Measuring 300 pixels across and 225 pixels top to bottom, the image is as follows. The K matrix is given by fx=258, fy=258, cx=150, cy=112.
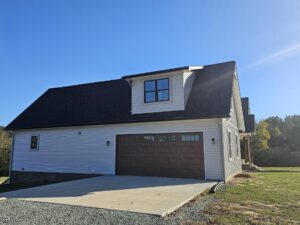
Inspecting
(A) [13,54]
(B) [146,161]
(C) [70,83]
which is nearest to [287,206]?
(B) [146,161]

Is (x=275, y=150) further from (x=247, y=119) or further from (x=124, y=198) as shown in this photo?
(x=124, y=198)

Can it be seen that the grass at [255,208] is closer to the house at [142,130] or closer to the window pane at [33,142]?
the house at [142,130]

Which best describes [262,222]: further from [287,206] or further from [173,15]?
[173,15]

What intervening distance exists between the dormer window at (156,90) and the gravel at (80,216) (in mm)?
7833

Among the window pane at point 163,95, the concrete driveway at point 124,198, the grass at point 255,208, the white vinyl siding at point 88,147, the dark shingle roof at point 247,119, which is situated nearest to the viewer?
the grass at point 255,208

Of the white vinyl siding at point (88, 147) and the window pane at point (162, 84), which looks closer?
the white vinyl siding at point (88, 147)

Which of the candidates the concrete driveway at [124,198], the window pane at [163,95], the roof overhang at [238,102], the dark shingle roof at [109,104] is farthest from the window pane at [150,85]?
the concrete driveway at [124,198]

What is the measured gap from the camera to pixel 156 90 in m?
14.1

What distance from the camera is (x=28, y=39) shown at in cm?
1383

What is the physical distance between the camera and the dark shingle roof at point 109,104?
42.8ft

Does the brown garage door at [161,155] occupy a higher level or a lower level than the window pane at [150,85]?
lower

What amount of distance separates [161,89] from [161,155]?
11.6ft

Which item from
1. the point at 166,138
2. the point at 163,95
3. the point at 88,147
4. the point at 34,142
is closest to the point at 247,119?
the point at 163,95

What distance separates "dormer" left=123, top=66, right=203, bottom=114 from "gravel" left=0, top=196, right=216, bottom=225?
24.4 feet
